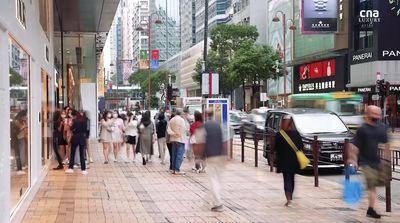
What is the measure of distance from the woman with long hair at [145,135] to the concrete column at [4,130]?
10474 mm

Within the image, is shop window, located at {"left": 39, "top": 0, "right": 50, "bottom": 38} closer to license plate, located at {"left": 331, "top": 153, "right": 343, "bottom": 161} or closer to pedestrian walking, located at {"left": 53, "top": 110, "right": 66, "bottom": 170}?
pedestrian walking, located at {"left": 53, "top": 110, "right": 66, "bottom": 170}

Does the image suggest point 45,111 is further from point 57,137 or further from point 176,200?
point 176,200

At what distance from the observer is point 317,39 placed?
57625 mm

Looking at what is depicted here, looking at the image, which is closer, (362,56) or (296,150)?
(296,150)

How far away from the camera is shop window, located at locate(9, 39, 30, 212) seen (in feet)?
26.8

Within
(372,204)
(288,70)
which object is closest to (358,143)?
(372,204)

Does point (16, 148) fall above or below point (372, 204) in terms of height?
above

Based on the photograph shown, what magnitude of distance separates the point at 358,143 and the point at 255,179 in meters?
5.50

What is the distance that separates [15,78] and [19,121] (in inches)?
31.9

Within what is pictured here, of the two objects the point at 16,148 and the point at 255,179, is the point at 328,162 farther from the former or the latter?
the point at 16,148

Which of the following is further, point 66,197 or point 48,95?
point 48,95

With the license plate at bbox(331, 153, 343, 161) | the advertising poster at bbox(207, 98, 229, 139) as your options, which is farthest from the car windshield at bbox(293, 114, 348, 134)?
the advertising poster at bbox(207, 98, 229, 139)

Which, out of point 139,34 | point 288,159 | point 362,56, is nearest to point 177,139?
point 288,159

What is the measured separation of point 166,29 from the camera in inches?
4380
